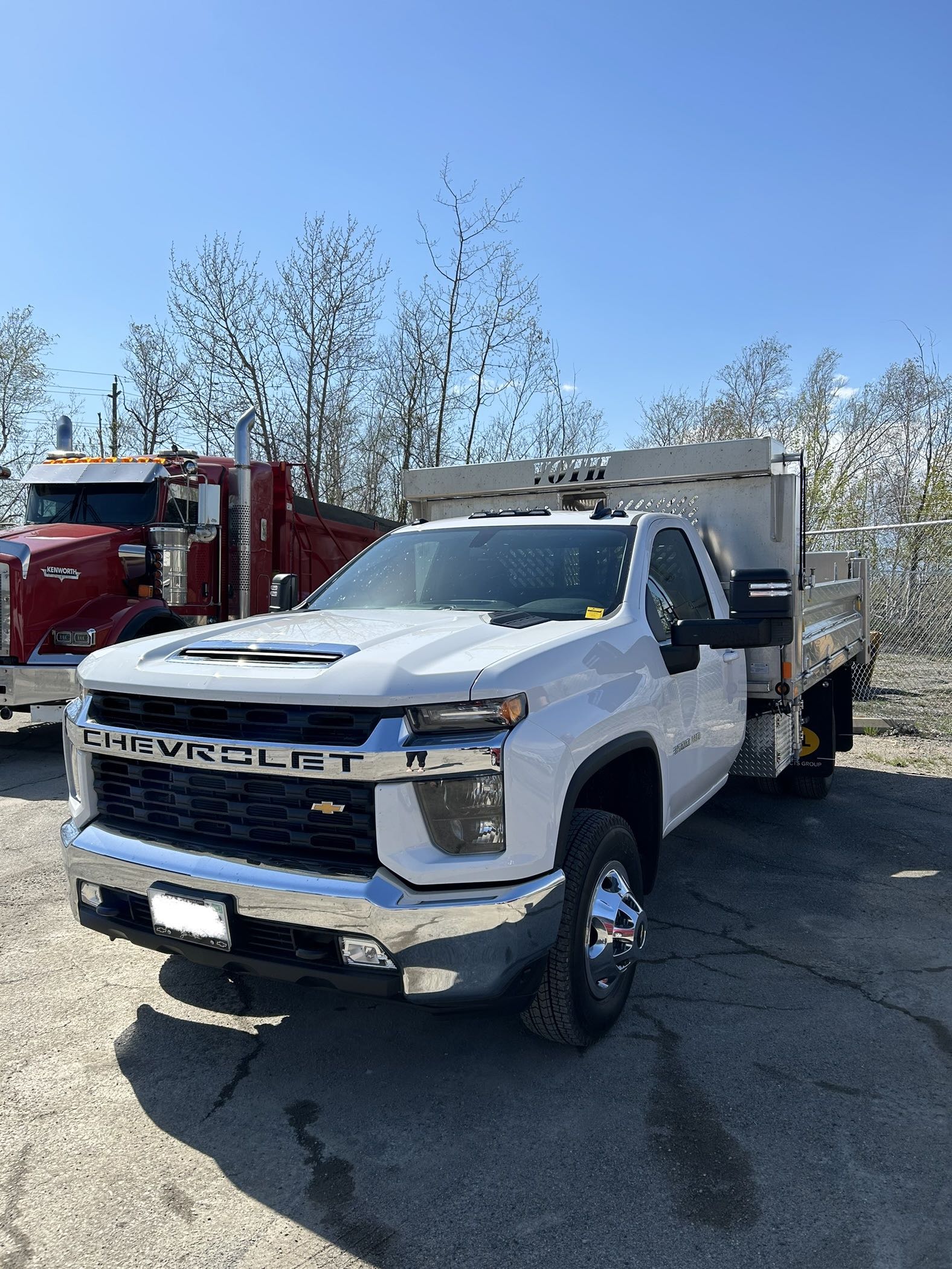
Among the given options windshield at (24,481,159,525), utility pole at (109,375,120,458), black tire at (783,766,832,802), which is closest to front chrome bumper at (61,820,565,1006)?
black tire at (783,766,832,802)

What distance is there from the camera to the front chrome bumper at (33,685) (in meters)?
7.98

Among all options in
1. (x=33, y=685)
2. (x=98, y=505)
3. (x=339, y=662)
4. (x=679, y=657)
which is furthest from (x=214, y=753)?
(x=98, y=505)

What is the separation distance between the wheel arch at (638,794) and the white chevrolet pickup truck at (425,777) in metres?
0.01

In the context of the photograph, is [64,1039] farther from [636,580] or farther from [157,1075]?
[636,580]

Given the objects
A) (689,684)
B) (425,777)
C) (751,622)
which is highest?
(751,622)

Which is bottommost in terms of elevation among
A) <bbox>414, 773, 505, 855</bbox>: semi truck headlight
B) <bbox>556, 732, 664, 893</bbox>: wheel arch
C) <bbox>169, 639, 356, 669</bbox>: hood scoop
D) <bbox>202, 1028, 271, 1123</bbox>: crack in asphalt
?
<bbox>202, 1028, 271, 1123</bbox>: crack in asphalt

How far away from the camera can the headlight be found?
2699mm

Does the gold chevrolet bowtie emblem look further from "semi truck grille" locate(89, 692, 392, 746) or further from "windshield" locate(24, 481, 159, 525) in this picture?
A: "windshield" locate(24, 481, 159, 525)

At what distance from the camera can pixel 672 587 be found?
4527 millimetres

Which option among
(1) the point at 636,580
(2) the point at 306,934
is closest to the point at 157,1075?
(2) the point at 306,934

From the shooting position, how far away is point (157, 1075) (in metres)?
3.14

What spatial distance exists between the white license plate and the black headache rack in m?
2.04

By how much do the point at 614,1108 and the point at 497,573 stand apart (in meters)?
2.24

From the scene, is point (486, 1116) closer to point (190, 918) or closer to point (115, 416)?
point (190, 918)
